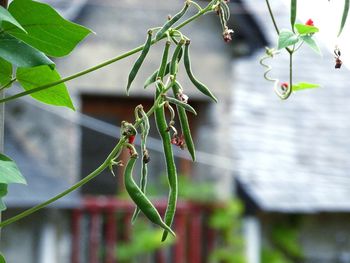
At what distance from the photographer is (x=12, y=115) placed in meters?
9.27

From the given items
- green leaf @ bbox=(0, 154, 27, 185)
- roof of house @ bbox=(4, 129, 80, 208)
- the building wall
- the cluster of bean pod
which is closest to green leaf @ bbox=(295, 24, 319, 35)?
the cluster of bean pod

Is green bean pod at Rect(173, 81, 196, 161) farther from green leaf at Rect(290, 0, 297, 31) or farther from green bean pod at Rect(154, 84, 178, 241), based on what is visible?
green leaf at Rect(290, 0, 297, 31)

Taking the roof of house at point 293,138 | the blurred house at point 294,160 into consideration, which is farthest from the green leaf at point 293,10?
the roof of house at point 293,138

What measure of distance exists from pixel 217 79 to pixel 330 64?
10.6 feet

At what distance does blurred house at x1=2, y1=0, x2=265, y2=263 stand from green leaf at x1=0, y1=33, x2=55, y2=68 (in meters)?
7.54

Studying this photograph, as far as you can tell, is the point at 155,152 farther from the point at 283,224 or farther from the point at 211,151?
the point at 283,224

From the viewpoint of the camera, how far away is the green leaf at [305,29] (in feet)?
3.91

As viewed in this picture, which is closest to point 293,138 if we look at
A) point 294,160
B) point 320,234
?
point 294,160

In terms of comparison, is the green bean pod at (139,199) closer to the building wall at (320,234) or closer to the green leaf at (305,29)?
the green leaf at (305,29)

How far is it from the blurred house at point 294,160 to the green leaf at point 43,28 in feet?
27.2

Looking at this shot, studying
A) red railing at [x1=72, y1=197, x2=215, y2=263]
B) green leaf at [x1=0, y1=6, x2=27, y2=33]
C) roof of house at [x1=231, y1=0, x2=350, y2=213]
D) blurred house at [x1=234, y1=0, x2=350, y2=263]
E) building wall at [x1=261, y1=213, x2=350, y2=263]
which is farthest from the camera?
building wall at [x1=261, y1=213, x2=350, y2=263]

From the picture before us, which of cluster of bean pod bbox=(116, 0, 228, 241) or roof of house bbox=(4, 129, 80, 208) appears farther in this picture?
roof of house bbox=(4, 129, 80, 208)

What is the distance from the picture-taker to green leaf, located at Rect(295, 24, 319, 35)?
119 cm

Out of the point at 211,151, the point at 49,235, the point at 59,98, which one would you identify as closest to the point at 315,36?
the point at 59,98
